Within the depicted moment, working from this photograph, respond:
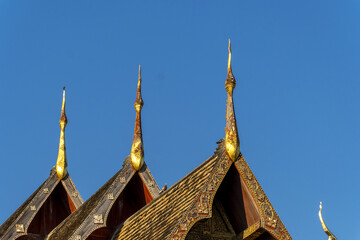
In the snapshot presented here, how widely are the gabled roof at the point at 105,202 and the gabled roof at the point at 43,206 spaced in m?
1.66

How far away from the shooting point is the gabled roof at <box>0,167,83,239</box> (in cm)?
2747

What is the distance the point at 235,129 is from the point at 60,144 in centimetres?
924

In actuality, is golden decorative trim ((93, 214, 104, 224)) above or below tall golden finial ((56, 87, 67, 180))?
below

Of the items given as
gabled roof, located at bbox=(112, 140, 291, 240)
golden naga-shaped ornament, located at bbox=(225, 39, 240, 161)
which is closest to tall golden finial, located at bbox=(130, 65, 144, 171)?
gabled roof, located at bbox=(112, 140, 291, 240)

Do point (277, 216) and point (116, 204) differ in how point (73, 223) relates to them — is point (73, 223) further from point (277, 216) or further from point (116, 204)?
point (277, 216)

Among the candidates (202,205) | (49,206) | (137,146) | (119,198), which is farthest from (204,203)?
(49,206)

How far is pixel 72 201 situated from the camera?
27781 mm

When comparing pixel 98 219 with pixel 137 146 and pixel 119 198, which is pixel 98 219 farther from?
pixel 137 146

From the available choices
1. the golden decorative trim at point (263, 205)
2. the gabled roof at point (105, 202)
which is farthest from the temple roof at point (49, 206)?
the golden decorative trim at point (263, 205)

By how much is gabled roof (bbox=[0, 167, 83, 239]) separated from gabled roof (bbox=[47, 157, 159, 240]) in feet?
5.44

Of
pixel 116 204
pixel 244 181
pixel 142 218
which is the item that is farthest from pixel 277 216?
pixel 116 204

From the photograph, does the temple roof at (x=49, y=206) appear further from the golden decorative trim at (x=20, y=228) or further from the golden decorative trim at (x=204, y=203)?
the golden decorative trim at (x=204, y=203)

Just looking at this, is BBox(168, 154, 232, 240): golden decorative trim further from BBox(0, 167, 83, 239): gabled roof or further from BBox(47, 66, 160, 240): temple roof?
BBox(0, 167, 83, 239): gabled roof

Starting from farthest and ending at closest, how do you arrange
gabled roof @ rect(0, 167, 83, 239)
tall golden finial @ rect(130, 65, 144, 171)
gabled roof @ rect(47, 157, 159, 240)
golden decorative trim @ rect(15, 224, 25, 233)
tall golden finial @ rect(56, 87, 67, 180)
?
tall golden finial @ rect(56, 87, 67, 180)
gabled roof @ rect(0, 167, 83, 239)
golden decorative trim @ rect(15, 224, 25, 233)
tall golden finial @ rect(130, 65, 144, 171)
gabled roof @ rect(47, 157, 159, 240)
